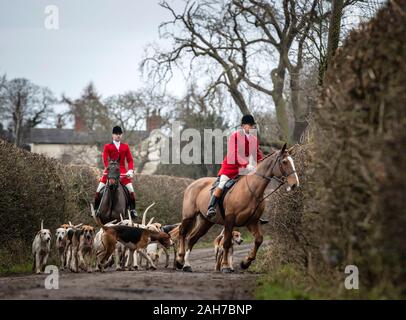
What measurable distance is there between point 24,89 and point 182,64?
3858 cm

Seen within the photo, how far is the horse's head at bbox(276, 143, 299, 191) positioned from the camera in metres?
11.2

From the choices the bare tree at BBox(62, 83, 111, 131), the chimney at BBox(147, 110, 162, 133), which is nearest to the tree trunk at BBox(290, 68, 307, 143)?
the chimney at BBox(147, 110, 162, 133)

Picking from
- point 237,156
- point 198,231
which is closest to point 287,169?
point 237,156

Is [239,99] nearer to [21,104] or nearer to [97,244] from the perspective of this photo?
[97,244]

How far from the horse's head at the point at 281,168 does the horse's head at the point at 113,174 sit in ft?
10.6

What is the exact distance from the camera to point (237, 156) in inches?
521

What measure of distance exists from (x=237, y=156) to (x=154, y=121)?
40186 millimetres

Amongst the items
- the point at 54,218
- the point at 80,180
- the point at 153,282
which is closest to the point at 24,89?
the point at 80,180

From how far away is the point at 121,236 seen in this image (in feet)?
42.5

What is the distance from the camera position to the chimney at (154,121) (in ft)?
172

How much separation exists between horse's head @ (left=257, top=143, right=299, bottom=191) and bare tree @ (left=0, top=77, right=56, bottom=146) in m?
53.9
